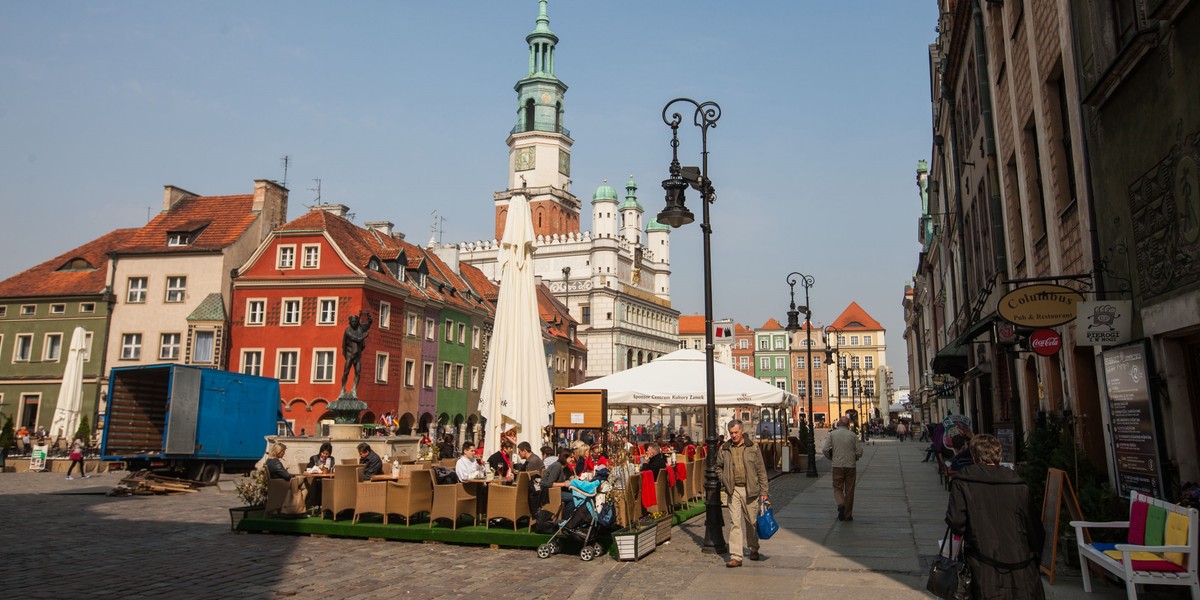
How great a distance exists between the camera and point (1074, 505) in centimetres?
830

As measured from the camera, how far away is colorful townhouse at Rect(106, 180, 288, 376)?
3909 cm

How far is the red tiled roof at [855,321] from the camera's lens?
115312 millimetres

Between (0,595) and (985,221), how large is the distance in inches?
741

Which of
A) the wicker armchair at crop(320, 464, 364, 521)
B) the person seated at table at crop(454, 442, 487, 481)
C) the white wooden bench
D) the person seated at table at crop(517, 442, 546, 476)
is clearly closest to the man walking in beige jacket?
the person seated at table at crop(517, 442, 546, 476)

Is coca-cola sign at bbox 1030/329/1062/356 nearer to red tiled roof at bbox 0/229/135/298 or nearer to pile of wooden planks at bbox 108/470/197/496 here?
pile of wooden planks at bbox 108/470/197/496

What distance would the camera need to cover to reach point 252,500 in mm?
13492

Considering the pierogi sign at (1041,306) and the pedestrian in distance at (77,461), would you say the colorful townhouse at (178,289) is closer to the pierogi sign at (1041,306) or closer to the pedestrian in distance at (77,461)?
the pedestrian in distance at (77,461)

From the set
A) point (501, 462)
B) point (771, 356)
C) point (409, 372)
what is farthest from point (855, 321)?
point (501, 462)

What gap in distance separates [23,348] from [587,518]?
42.2 metres

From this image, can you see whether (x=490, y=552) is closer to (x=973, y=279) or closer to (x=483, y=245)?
(x=973, y=279)

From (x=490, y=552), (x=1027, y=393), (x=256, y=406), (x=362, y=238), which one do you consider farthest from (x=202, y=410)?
(x=362, y=238)

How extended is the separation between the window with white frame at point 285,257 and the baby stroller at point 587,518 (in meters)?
32.7

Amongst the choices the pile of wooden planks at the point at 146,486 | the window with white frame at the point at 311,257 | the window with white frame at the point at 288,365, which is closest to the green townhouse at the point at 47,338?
the window with white frame at the point at 288,365

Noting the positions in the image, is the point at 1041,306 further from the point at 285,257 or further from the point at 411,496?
the point at 285,257
